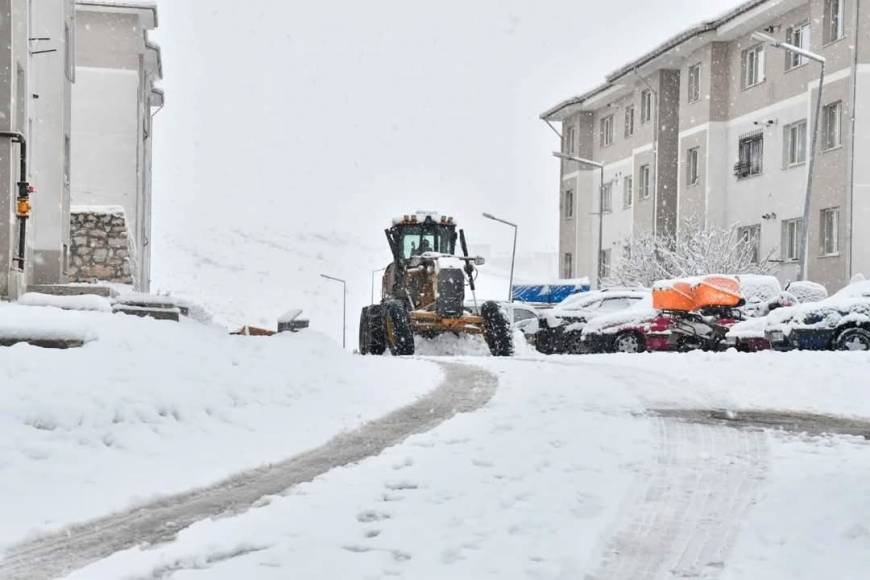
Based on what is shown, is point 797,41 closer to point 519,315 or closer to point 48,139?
point 519,315

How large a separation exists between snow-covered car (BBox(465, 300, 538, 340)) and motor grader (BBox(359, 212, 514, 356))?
25 cm

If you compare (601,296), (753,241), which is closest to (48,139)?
(601,296)

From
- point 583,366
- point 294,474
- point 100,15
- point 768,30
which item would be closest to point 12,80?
point 583,366

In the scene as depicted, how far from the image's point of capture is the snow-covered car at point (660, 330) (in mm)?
20594

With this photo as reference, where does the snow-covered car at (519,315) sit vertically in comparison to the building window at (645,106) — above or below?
below

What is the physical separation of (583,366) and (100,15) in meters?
23.3

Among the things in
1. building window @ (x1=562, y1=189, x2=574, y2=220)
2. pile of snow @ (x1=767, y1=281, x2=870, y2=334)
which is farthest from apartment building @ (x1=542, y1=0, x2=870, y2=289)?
pile of snow @ (x1=767, y1=281, x2=870, y2=334)

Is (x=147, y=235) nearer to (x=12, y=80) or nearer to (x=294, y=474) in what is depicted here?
(x=12, y=80)

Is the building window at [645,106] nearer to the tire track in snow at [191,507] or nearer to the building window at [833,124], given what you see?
the building window at [833,124]

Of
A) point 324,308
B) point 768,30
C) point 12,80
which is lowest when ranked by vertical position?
point 324,308

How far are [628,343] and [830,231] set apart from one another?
10.4 meters

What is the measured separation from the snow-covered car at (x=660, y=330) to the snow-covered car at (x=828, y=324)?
Result: 1.83m

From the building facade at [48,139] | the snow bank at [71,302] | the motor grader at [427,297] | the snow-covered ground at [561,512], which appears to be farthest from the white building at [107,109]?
the snow-covered ground at [561,512]

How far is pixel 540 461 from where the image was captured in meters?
6.87
